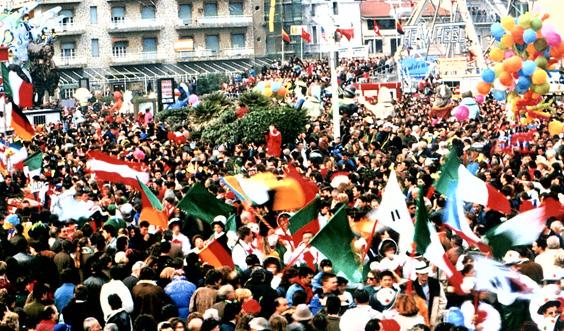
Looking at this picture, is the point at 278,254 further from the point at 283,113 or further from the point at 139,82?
the point at 139,82

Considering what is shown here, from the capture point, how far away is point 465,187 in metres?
15.0

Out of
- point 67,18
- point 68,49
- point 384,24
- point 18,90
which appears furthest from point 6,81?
point 384,24

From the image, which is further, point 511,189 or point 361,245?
point 511,189

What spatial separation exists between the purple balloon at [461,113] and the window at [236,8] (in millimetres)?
49494

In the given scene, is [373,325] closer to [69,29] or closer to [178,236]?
[178,236]

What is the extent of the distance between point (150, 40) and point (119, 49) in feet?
5.72

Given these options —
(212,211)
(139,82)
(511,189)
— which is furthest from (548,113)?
(139,82)

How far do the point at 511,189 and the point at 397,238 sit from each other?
3290 millimetres

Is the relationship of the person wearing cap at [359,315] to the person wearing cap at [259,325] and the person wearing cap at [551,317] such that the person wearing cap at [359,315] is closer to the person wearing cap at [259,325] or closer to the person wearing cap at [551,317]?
the person wearing cap at [259,325]

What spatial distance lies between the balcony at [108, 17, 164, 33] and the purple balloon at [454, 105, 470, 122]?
4855 cm

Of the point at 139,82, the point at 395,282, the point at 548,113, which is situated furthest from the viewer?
the point at 139,82

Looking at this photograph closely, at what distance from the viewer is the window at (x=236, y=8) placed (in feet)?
276

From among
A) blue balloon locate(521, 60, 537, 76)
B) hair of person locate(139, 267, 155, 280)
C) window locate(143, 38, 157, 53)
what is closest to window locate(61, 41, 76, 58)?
window locate(143, 38, 157, 53)

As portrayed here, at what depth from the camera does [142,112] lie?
47.2 m
